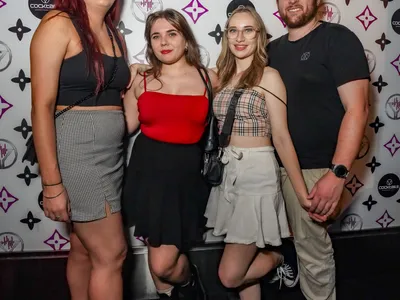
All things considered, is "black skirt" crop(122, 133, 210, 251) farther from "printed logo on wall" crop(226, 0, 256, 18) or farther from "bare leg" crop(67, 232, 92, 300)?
"printed logo on wall" crop(226, 0, 256, 18)

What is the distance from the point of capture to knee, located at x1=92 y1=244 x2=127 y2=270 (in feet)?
4.75

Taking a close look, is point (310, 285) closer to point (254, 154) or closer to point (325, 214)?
point (325, 214)

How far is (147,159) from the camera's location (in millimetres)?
1664

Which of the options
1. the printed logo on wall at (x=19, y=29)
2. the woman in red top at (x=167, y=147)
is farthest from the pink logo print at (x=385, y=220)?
the printed logo on wall at (x=19, y=29)

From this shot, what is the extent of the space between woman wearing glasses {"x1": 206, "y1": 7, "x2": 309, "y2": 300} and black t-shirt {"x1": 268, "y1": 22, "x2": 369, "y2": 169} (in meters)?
0.09

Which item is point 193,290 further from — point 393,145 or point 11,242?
point 393,145

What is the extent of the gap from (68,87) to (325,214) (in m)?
1.14

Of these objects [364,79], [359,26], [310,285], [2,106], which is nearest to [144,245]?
[310,285]

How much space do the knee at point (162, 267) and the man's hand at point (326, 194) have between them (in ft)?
2.17

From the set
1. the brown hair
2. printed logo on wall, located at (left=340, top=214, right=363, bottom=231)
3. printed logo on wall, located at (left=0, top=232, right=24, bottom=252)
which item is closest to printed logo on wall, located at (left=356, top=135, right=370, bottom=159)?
printed logo on wall, located at (left=340, top=214, right=363, bottom=231)

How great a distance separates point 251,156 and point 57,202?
0.76 meters

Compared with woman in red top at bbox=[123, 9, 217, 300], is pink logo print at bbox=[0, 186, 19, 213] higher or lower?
lower

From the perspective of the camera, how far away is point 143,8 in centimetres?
198

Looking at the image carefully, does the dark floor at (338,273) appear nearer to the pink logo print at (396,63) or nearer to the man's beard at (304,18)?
the pink logo print at (396,63)
